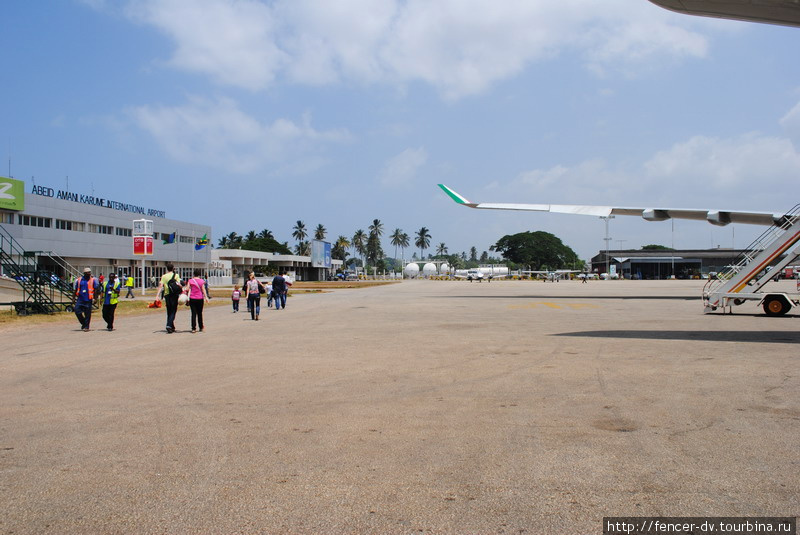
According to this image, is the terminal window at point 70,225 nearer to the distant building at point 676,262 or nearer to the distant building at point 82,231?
the distant building at point 82,231

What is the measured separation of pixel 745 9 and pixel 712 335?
693 centimetres

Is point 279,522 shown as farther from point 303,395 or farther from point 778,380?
point 778,380

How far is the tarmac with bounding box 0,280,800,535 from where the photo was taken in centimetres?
376

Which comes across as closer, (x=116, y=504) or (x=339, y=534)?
(x=339, y=534)

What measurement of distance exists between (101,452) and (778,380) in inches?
320

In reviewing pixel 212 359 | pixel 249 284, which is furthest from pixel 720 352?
pixel 249 284

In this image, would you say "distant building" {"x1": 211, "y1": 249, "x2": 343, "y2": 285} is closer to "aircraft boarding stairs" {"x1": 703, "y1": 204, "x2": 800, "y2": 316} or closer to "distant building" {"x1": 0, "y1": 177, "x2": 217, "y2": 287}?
"distant building" {"x1": 0, "y1": 177, "x2": 217, "y2": 287}

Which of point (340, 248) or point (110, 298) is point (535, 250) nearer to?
point (340, 248)

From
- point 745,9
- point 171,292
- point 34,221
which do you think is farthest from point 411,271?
point 745,9

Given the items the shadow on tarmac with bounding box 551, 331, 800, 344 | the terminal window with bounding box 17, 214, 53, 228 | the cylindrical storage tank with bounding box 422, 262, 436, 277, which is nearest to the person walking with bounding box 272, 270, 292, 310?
the shadow on tarmac with bounding box 551, 331, 800, 344

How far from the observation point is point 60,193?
5244cm

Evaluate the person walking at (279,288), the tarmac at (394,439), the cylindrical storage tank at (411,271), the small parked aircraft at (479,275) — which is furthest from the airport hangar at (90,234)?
the cylindrical storage tank at (411,271)

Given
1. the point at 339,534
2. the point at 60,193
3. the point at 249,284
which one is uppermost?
the point at 60,193

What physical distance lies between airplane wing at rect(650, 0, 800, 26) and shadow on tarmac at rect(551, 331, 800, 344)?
20.9 ft
